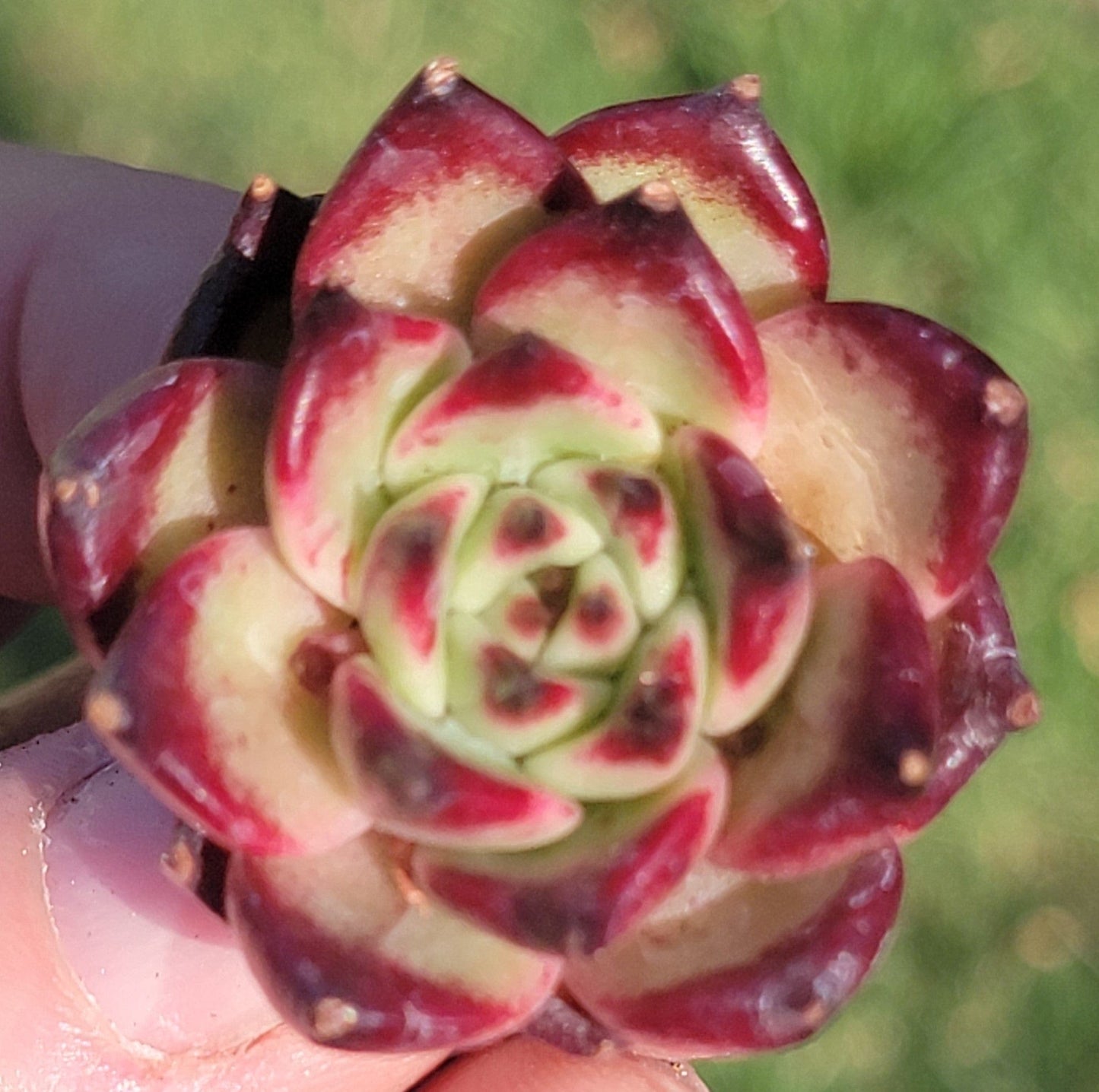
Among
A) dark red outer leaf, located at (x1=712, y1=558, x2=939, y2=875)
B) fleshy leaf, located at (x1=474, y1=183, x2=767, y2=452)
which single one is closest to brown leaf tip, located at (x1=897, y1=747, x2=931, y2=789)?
dark red outer leaf, located at (x1=712, y1=558, x2=939, y2=875)

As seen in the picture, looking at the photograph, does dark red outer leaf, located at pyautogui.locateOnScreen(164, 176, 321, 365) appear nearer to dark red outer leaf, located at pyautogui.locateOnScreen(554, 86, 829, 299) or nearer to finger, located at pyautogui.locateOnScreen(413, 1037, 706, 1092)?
dark red outer leaf, located at pyautogui.locateOnScreen(554, 86, 829, 299)

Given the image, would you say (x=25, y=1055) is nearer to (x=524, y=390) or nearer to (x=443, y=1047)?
(x=443, y=1047)

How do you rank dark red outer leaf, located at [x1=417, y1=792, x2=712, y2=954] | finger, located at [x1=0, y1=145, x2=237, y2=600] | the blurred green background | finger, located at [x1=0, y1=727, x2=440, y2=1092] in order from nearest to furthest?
dark red outer leaf, located at [x1=417, y1=792, x2=712, y2=954], finger, located at [x1=0, y1=727, x2=440, y2=1092], finger, located at [x1=0, y1=145, x2=237, y2=600], the blurred green background

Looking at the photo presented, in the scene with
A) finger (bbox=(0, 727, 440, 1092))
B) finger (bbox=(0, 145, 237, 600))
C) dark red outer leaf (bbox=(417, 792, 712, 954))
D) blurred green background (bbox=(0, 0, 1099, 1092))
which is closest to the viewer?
dark red outer leaf (bbox=(417, 792, 712, 954))

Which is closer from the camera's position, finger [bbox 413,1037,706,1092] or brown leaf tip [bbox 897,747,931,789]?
brown leaf tip [bbox 897,747,931,789]

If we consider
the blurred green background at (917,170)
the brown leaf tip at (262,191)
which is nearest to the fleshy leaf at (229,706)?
the brown leaf tip at (262,191)

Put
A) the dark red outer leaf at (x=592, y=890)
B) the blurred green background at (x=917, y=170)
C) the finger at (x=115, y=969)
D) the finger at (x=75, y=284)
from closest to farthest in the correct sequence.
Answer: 1. the dark red outer leaf at (x=592, y=890)
2. the finger at (x=115, y=969)
3. the finger at (x=75, y=284)
4. the blurred green background at (x=917, y=170)

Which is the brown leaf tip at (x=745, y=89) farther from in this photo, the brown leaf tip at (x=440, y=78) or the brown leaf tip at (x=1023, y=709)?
the brown leaf tip at (x=1023, y=709)
